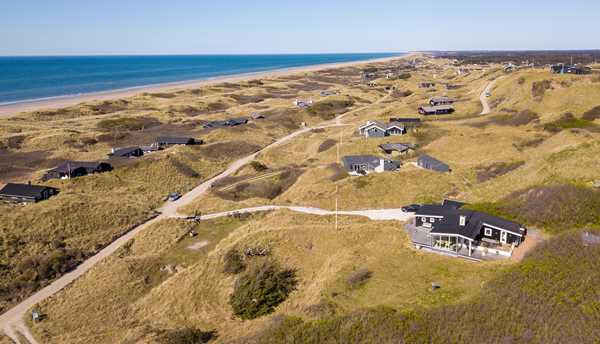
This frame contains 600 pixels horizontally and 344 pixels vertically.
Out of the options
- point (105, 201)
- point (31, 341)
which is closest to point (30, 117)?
point (105, 201)

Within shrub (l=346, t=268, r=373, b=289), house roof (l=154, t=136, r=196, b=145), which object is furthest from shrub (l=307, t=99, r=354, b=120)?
shrub (l=346, t=268, r=373, b=289)

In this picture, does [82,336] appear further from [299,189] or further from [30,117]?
[30,117]

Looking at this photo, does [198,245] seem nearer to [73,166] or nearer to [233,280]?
[233,280]

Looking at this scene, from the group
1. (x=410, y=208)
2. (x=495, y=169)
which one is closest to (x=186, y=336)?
(x=410, y=208)

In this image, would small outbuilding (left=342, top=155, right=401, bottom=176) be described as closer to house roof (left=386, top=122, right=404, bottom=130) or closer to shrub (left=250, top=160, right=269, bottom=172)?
shrub (left=250, top=160, right=269, bottom=172)

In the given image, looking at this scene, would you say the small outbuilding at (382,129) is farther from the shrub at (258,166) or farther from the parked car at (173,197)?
the parked car at (173,197)

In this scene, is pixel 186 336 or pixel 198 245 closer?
pixel 186 336
